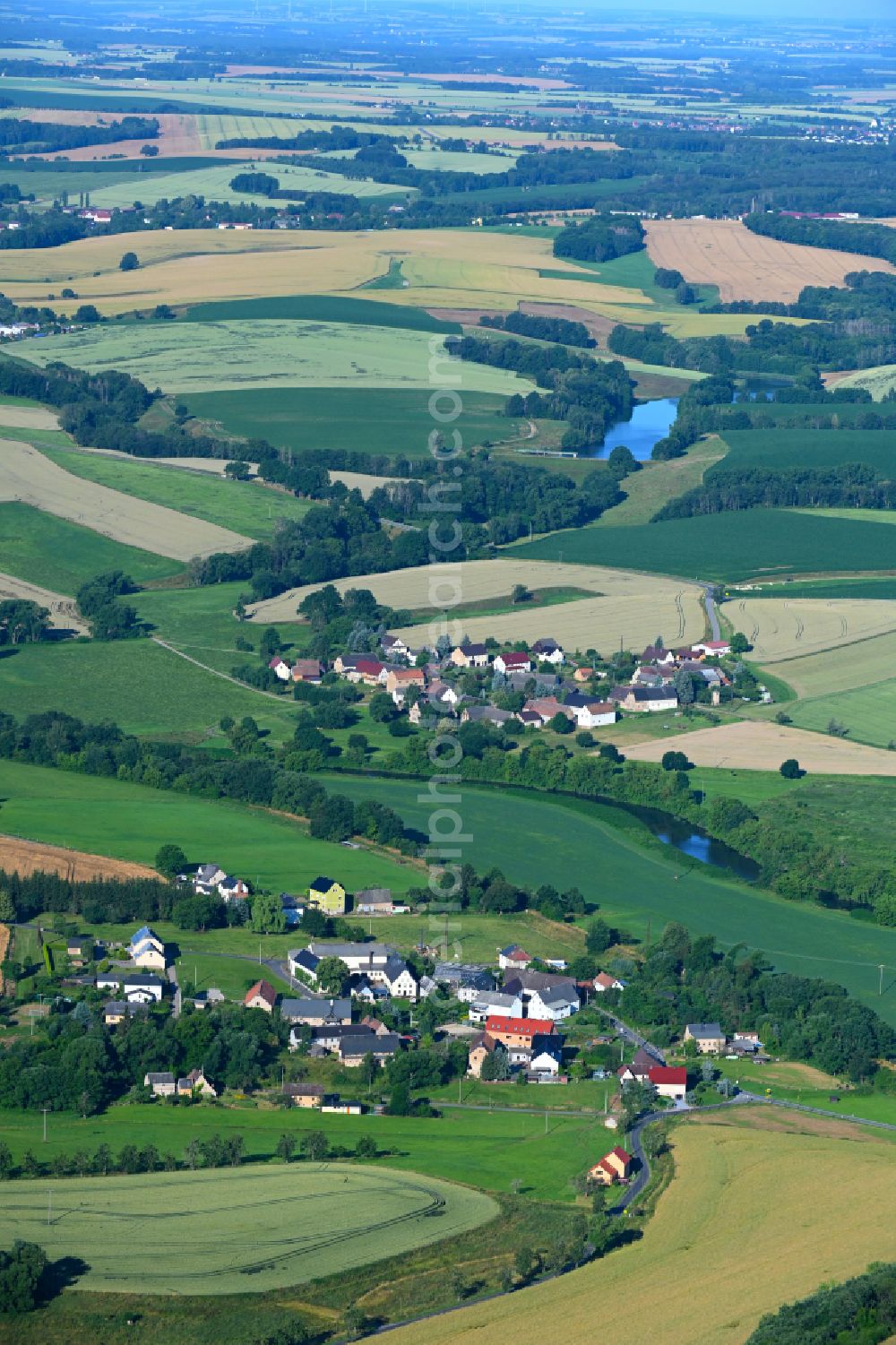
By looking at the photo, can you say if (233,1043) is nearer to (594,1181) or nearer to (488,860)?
(594,1181)

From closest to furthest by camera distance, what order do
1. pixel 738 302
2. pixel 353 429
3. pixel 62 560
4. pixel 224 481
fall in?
1. pixel 62 560
2. pixel 224 481
3. pixel 353 429
4. pixel 738 302

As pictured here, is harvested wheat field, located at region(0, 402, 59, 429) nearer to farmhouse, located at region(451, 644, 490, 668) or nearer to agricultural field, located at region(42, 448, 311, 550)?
agricultural field, located at region(42, 448, 311, 550)


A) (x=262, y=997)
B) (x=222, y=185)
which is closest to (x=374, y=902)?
(x=262, y=997)

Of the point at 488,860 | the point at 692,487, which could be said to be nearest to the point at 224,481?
the point at 692,487

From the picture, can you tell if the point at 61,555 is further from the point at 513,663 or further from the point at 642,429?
the point at 642,429

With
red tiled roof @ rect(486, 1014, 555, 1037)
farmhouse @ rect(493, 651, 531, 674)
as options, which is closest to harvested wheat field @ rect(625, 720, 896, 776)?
farmhouse @ rect(493, 651, 531, 674)

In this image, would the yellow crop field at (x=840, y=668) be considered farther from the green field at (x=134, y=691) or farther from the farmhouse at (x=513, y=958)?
the farmhouse at (x=513, y=958)

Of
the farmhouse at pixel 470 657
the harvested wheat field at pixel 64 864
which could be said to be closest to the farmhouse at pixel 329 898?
the harvested wheat field at pixel 64 864
